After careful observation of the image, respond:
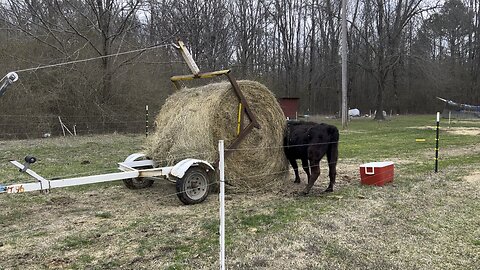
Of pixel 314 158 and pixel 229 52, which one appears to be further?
pixel 229 52

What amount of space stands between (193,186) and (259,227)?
60.8 inches

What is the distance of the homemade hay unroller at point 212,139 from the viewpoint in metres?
6.22

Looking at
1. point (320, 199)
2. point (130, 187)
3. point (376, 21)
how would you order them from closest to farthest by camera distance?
point (320, 199) → point (130, 187) → point (376, 21)

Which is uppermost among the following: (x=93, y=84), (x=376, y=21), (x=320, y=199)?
(x=376, y=21)

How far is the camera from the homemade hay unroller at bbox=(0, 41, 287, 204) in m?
6.22

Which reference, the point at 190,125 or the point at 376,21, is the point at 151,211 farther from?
the point at 376,21

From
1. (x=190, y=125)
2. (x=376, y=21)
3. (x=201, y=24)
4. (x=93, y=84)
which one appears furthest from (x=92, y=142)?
(x=376, y=21)

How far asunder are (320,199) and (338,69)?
4034 cm

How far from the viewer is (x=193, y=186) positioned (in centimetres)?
615

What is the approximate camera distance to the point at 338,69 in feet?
147

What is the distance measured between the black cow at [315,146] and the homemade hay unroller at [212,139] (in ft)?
1.47

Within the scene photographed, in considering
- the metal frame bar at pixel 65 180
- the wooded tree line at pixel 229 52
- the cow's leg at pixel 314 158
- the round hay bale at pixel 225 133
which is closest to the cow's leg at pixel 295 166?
the round hay bale at pixel 225 133

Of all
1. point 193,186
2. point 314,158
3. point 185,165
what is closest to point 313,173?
point 314,158

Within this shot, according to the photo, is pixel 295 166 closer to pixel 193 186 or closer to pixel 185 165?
pixel 193 186
